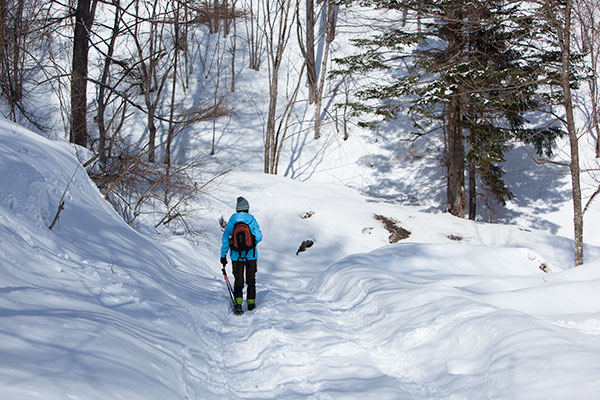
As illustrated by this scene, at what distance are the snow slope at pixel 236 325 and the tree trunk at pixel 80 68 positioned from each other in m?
2.39

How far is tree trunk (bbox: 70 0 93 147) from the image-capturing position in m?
10.1

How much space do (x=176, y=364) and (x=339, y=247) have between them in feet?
34.6

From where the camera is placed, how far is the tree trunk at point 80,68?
1011 cm

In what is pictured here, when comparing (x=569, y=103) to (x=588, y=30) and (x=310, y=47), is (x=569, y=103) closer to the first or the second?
(x=588, y=30)

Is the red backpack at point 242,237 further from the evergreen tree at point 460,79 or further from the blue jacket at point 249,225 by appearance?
the evergreen tree at point 460,79

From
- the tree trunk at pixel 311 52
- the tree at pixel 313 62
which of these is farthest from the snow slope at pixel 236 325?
the tree at pixel 313 62

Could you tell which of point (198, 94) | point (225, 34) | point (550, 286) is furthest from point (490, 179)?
point (225, 34)

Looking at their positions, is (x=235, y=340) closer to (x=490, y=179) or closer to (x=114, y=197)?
(x=114, y=197)

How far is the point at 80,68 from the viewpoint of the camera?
34.2ft

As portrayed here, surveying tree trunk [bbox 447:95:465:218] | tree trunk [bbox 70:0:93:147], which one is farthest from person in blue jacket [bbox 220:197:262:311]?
tree trunk [bbox 447:95:465:218]

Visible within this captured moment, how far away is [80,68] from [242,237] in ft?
23.0

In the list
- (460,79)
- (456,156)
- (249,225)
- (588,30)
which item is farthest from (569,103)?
(249,225)

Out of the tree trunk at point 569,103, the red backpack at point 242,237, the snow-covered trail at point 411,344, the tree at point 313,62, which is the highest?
the tree at point 313,62

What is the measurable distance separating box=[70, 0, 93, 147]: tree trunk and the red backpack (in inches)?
237
